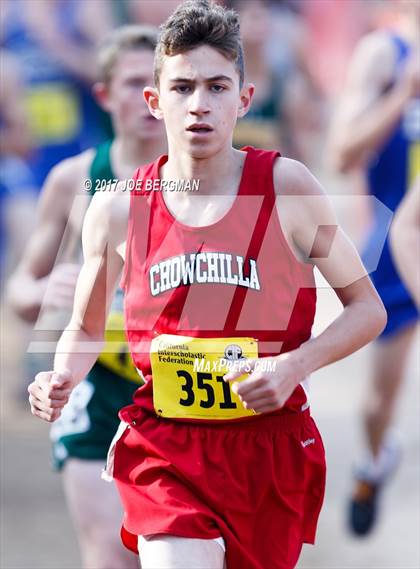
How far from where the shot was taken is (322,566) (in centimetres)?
545

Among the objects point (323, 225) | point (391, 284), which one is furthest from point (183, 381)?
point (391, 284)

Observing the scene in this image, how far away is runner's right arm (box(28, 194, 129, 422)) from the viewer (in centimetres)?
348

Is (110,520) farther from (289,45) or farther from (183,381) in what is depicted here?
(289,45)

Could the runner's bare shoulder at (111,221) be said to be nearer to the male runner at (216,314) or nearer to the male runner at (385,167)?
the male runner at (216,314)

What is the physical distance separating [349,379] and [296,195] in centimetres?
529

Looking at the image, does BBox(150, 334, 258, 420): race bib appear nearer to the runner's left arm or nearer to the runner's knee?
the runner's left arm

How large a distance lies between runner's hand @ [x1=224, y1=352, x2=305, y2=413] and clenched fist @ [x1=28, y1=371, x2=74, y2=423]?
42 cm

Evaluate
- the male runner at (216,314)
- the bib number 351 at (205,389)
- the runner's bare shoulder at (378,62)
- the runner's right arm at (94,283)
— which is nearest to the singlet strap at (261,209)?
the male runner at (216,314)

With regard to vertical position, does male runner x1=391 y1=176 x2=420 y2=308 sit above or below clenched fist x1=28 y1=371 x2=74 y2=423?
above

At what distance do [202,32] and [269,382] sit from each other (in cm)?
90

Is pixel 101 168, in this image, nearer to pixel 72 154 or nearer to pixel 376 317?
pixel 376 317

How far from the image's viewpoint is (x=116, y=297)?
4.35m

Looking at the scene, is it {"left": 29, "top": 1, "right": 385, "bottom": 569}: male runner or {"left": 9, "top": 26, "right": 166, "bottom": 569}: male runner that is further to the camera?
{"left": 9, "top": 26, "right": 166, "bottom": 569}: male runner

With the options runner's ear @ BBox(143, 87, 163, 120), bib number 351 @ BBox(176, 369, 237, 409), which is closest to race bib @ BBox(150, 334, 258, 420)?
bib number 351 @ BBox(176, 369, 237, 409)
